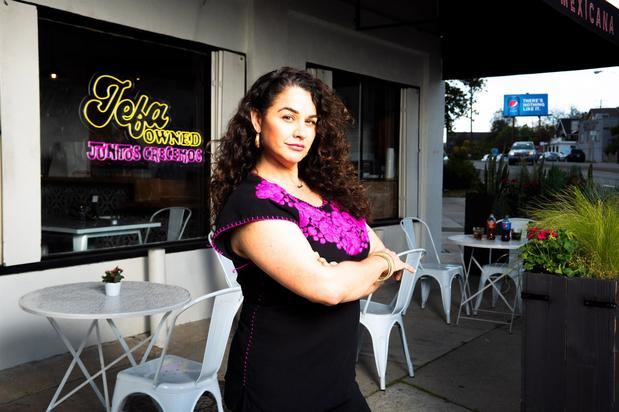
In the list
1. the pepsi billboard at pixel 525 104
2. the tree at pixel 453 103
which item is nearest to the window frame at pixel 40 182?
the tree at pixel 453 103

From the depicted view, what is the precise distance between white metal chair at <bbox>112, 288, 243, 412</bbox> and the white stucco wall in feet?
6.09

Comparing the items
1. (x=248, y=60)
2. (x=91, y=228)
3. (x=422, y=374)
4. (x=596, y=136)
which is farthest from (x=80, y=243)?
(x=596, y=136)

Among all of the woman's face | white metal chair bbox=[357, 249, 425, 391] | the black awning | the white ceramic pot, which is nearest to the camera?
the woman's face

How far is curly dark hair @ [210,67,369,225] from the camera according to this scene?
1.74 meters

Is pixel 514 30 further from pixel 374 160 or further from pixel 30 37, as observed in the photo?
pixel 30 37

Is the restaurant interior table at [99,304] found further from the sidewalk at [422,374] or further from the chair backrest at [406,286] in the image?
the chair backrest at [406,286]

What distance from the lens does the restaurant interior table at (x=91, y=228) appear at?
482cm

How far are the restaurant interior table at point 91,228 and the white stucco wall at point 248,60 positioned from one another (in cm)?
29

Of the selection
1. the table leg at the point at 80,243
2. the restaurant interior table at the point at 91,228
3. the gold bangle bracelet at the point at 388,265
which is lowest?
the table leg at the point at 80,243

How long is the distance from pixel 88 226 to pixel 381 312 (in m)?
2.47

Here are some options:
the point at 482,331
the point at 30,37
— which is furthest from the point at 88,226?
the point at 482,331

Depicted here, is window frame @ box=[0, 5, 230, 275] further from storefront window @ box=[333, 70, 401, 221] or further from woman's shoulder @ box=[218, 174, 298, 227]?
woman's shoulder @ box=[218, 174, 298, 227]

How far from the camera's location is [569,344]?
3.04m

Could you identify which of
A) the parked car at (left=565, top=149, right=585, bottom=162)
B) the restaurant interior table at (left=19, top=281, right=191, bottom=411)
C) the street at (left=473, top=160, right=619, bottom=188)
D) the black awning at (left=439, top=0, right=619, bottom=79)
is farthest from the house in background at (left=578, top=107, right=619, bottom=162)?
the restaurant interior table at (left=19, top=281, right=191, bottom=411)
